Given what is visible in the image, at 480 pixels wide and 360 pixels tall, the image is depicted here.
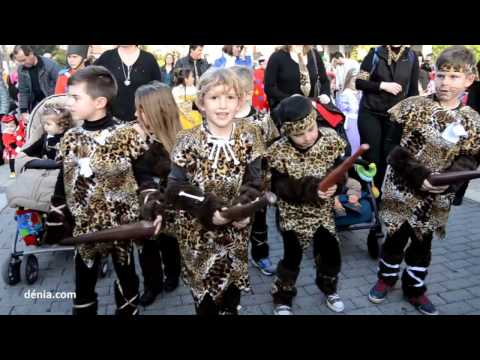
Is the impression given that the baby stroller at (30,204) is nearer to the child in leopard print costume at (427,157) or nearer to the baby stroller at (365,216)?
the baby stroller at (365,216)

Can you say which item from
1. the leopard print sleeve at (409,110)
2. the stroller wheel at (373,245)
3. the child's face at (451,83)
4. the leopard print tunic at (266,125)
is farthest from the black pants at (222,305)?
the stroller wheel at (373,245)

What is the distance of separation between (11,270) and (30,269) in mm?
149

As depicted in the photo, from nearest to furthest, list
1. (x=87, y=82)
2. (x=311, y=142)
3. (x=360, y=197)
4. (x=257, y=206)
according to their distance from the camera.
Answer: (x=257, y=206)
(x=87, y=82)
(x=311, y=142)
(x=360, y=197)

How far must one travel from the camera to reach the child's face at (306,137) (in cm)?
268

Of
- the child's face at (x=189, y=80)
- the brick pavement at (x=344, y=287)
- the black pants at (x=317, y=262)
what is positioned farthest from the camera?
the child's face at (x=189, y=80)

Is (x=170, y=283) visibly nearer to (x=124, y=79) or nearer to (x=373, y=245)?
(x=373, y=245)

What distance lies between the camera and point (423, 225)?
2926 millimetres

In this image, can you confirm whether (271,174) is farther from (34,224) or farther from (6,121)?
(6,121)

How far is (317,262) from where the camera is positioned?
3.09 meters

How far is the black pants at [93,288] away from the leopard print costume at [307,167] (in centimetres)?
109

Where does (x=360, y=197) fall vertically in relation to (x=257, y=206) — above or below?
below

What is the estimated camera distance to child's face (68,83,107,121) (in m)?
2.48

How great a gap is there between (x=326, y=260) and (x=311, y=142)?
87cm

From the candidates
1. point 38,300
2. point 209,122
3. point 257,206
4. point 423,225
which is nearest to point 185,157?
point 209,122
